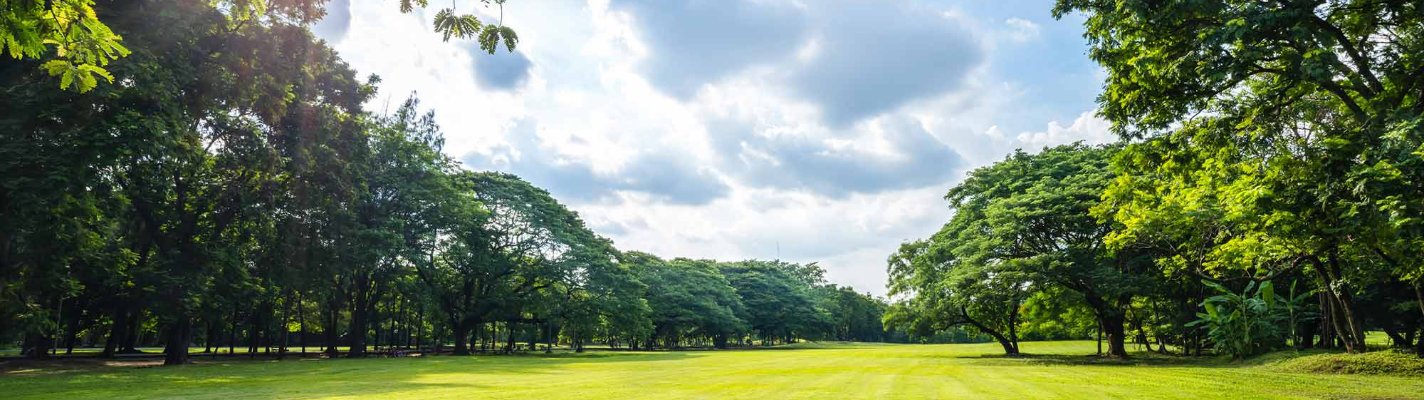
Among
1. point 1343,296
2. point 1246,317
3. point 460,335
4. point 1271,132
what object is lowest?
point 460,335

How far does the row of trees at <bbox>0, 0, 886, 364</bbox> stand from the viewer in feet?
62.6

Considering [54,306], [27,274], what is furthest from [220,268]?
[54,306]

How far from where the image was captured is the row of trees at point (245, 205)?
19.1 meters

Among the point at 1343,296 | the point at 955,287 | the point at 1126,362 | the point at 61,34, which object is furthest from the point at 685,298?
the point at 61,34

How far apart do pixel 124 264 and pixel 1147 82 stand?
34481mm

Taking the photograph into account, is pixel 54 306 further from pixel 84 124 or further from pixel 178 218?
pixel 84 124

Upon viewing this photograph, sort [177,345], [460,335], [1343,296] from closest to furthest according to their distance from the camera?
[1343,296] → [177,345] → [460,335]

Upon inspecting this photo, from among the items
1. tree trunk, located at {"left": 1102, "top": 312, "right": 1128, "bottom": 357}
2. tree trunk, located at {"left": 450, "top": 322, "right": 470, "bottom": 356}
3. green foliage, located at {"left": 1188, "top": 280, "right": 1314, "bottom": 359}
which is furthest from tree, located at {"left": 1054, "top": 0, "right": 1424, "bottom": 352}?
tree trunk, located at {"left": 450, "top": 322, "right": 470, "bottom": 356}

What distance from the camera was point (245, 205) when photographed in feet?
96.6

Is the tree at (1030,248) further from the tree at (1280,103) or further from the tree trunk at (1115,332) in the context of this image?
the tree at (1280,103)

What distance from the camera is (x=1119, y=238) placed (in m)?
22.5

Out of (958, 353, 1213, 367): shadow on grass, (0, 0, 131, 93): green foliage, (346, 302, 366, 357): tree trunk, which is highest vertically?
(0, 0, 131, 93): green foliage

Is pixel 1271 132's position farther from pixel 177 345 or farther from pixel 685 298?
pixel 685 298

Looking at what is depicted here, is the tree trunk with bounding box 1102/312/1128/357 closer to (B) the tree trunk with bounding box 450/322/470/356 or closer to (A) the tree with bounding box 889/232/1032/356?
(A) the tree with bounding box 889/232/1032/356
